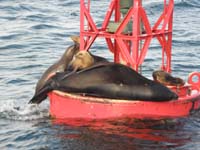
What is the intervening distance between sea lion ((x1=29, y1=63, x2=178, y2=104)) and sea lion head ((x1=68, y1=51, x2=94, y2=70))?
369 millimetres

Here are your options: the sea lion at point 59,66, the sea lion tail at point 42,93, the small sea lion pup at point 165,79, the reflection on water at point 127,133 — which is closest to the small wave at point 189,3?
the sea lion at point 59,66

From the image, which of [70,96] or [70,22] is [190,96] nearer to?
[70,96]

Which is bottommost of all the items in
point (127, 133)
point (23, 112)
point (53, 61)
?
point (127, 133)

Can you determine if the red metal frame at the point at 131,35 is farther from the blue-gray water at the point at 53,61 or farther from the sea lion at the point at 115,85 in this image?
the blue-gray water at the point at 53,61

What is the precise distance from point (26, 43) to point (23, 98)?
8764mm

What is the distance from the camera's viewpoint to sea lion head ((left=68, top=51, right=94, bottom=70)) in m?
14.0

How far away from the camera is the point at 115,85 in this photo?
13.3 meters

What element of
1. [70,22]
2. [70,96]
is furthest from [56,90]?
[70,22]

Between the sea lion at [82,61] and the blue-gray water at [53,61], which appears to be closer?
the blue-gray water at [53,61]

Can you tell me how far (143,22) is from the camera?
13.9 metres

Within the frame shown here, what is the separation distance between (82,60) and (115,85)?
109 cm

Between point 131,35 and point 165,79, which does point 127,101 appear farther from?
point 131,35

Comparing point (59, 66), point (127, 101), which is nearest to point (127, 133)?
point (127, 101)

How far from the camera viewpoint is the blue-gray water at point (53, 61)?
43.1 ft
